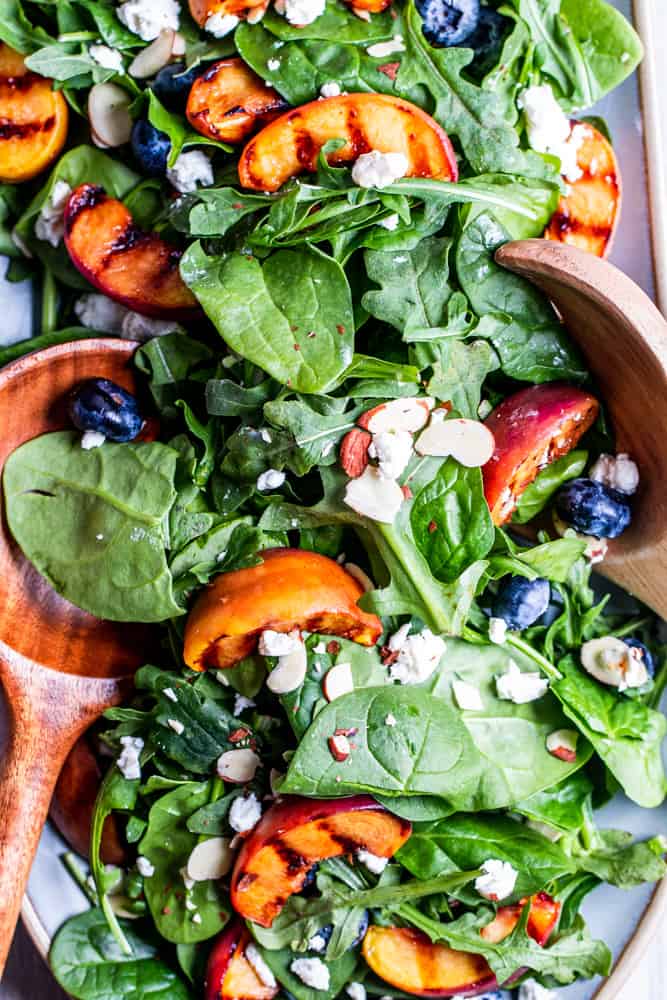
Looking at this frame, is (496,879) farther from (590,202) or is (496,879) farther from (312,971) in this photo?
(590,202)

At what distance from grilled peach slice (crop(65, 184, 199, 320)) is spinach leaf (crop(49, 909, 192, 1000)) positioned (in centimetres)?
100

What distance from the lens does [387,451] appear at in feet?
4.96

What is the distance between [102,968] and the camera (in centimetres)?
177

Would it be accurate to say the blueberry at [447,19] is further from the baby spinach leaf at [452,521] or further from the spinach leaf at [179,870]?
the spinach leaf at [179,870]

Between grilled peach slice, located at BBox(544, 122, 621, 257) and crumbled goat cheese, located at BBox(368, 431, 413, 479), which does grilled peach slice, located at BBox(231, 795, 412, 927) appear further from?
grilled peach slice, located at BBox(544, 122, 621, 257)

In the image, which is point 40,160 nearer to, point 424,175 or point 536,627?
point 424,175

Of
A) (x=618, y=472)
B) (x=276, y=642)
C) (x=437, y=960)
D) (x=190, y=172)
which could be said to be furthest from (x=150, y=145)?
(x=437, y=960)

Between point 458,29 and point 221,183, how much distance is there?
16.2 inches

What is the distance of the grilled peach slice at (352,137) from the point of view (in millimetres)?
1524

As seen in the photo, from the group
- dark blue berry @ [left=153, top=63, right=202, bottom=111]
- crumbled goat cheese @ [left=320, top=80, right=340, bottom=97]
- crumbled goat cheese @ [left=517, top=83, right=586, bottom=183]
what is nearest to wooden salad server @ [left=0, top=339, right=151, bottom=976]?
dark blue berry @ [left=153, top=63, right=202, bottom=111]

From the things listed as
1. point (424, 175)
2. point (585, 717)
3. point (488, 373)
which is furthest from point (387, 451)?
point (585, 717)

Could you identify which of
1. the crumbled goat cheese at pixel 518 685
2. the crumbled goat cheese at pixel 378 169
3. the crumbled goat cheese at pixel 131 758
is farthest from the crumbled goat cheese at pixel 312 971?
the crumbled goat cheese at pixel 378 169

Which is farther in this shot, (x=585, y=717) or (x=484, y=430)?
(x=585, y=717)

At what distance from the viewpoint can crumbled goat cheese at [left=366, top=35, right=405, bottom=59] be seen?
1.57m
